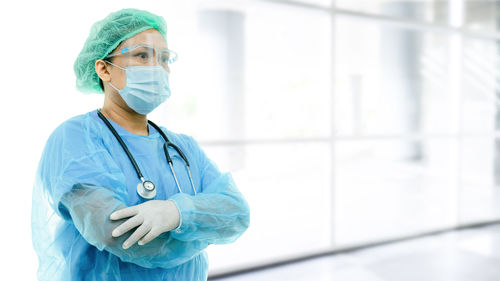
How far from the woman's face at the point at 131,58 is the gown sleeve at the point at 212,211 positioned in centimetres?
31

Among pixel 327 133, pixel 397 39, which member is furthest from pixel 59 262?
pixel 397 39

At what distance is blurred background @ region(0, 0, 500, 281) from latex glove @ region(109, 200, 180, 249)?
47.6 inches

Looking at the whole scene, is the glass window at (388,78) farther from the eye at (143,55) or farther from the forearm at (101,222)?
the forearm at (101,222)

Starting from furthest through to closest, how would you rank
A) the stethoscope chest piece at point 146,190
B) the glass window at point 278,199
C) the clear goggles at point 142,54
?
the glass window at point 278,199 → the clear goggles at point 142,54 → the stethoscope chest piece at point 146,190

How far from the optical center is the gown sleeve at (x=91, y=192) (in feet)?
2.40

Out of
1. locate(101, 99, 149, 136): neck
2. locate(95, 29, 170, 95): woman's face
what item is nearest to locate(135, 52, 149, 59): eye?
locate(95, 29, 170, 95): woman's face

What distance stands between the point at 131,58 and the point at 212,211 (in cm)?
43

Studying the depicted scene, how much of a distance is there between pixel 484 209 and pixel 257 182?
7.98ft

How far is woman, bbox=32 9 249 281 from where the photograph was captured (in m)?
0.75

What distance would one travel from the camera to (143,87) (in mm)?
931

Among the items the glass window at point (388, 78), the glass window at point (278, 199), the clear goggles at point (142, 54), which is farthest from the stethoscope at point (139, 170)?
the glass window at point (388, 78)

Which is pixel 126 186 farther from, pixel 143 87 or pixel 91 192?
pixel 143 87

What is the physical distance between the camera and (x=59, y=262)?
88 cm

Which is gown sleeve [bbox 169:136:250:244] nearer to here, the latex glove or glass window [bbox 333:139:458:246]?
the latex glove
